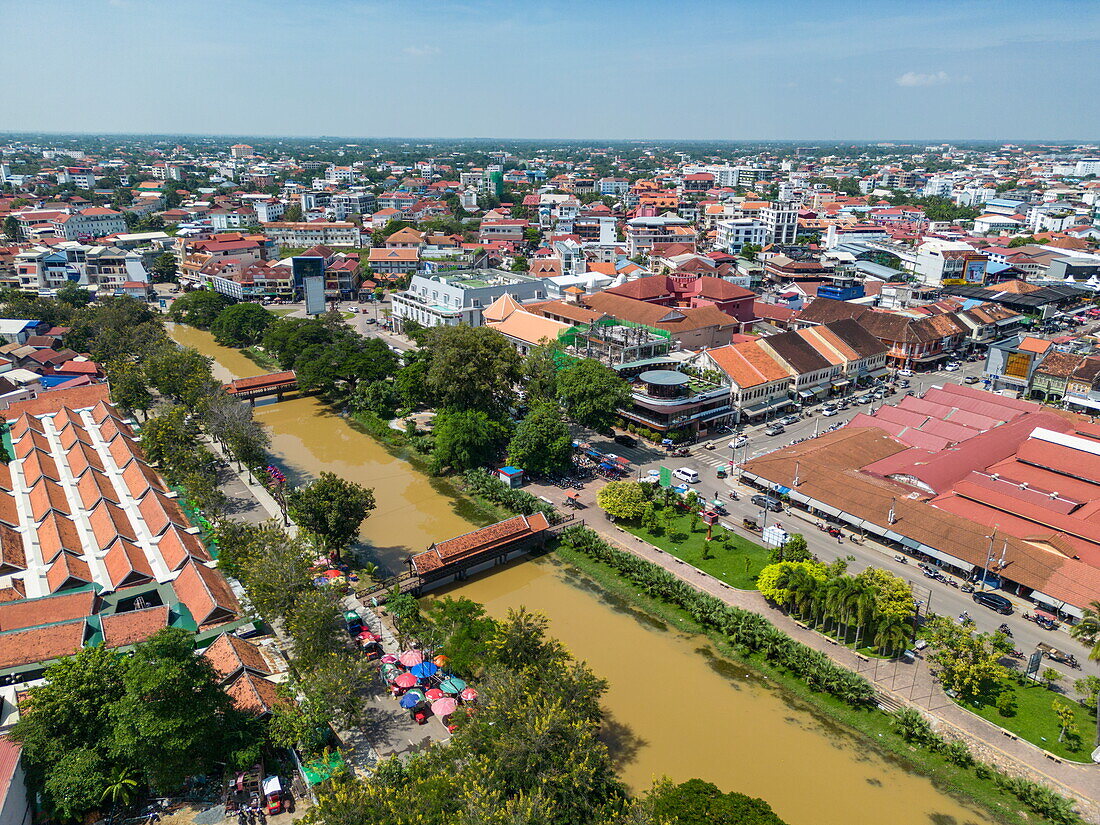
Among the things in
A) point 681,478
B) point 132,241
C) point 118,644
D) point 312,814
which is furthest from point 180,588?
point 132,241

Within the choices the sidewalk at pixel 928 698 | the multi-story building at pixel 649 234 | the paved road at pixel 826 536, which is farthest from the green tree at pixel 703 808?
the multi-story building at pixel 649 234

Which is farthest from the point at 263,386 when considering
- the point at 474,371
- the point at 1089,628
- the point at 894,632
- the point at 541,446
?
the point at 1089,628

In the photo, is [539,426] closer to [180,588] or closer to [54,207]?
[180,588]

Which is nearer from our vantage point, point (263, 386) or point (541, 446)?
point (541, 446)

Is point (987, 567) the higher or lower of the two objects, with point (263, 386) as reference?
lower

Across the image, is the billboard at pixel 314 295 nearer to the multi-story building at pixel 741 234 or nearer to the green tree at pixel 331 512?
the green tree at pixel 331 512

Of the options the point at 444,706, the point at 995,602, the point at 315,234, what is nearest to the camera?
the point at 444,706

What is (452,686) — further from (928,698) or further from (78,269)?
(78,269)
